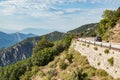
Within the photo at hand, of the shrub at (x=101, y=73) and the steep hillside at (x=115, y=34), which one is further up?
the steep hillside at (x=115, y=34)

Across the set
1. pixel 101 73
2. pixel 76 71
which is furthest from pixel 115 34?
pixel 76 71

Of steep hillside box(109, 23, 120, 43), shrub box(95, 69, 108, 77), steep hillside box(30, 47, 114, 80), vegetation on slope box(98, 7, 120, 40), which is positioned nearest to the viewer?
steep hillside box(30, 47, 114, 80)

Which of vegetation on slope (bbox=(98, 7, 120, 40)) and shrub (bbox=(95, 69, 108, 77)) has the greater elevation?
vegetation on slope (bbox=(98, 7, 120, 40))

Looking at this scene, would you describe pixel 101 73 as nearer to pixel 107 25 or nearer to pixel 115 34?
pixel 115 34

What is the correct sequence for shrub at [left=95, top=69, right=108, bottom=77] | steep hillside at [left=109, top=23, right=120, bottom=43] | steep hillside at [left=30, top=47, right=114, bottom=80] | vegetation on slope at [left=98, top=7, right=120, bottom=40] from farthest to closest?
vegetation on slope at [left=98, top=7, right=120, bottom=40]
steep hillside at [left=109, top=23, right=120, bottom=43]
shrub at [left=95, top=69, right=108, bottom=77]
steep hillside at [left=30, top=47, right=114, bottom=80]

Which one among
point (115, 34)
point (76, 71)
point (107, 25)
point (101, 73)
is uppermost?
point (107, 25)

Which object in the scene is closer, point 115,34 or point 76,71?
point 76,71

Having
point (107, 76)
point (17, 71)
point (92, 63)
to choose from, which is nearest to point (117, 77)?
point (107, 76)

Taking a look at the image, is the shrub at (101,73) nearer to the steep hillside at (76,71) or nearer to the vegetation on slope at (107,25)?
the steep hillside at (76,71)

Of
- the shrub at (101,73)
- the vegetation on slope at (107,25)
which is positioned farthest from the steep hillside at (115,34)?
the shrub at (101,73)

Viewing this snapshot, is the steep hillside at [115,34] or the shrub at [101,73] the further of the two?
the steep hillside at [115,34]

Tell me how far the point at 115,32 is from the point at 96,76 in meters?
45.0

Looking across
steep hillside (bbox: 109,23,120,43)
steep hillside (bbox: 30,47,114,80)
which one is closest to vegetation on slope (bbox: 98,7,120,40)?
steep hillside (bbox: 109,23,120,43)

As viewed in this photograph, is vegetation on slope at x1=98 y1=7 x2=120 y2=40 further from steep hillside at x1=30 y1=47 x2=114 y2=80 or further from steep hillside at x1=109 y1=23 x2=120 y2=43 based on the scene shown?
steep hillside at x1=30 y1=47 x2=114 y2=80
